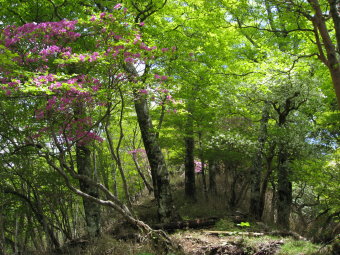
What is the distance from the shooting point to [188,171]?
13258mm

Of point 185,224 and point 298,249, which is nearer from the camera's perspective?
point 298,249

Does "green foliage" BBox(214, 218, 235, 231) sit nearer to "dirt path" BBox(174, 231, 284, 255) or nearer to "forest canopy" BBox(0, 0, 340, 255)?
"dirt path" BBox(174, 231, 284, 255)

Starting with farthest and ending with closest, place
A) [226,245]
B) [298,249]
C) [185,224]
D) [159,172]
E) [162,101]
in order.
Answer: [159,172], [185,224], [162,101], [226,245], [298,249]

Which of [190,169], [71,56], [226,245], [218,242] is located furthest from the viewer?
[190,169]

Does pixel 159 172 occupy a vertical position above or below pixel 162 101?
below

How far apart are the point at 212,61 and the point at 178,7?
93.1 inches

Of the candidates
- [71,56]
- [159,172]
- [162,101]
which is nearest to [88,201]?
[159,172]

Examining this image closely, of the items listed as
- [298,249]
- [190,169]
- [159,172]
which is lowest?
[298,249]

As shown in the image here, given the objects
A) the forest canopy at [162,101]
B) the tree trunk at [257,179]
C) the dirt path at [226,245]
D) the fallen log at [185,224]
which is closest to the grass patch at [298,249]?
the dirt path at [226,245]

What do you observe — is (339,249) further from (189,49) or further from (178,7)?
(178,7)

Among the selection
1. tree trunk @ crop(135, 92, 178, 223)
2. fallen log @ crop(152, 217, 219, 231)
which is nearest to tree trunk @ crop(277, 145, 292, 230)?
fallen log @ crop(152, 217, 219, 231)

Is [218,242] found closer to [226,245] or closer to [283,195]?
[226,245]

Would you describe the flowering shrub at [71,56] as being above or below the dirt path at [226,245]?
above

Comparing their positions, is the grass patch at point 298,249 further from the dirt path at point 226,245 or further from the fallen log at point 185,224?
the fallen log at point 185,224
